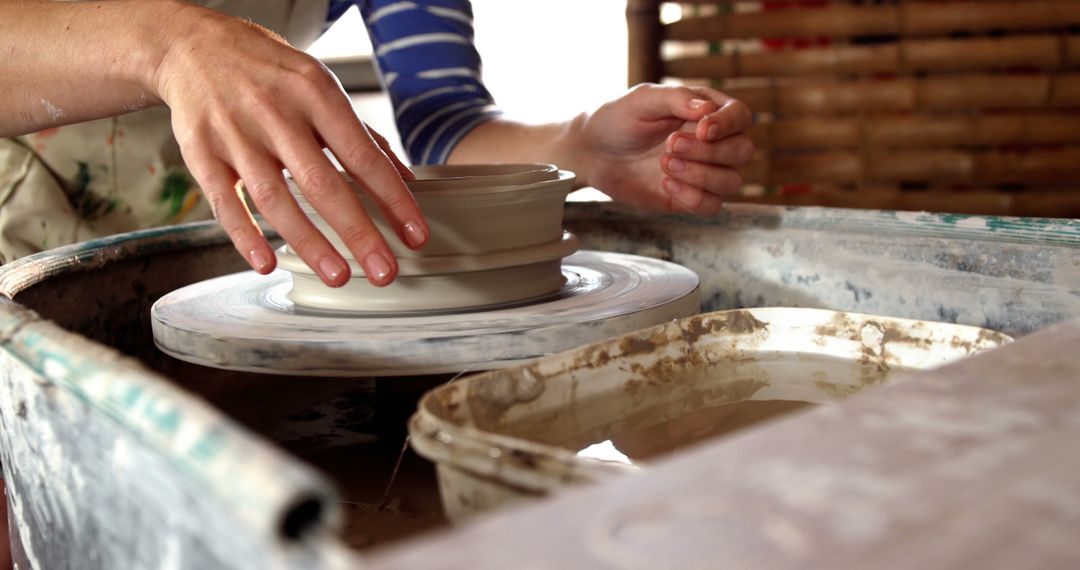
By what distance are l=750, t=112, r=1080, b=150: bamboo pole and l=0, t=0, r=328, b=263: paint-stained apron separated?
4.02ft

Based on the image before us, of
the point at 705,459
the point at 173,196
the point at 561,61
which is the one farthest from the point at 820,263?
the point at 561,61

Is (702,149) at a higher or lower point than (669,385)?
higher

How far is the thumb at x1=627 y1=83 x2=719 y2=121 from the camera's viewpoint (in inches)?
43.5

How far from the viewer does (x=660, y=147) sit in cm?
119

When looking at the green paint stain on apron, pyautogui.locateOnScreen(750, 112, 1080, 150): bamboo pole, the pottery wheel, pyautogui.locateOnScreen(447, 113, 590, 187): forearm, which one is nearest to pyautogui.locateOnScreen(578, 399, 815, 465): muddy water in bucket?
the pottery wheel

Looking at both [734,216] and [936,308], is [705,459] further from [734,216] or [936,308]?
[734,216]

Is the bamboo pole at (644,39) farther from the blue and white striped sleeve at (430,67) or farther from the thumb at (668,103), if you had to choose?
the thumb at (668,103)

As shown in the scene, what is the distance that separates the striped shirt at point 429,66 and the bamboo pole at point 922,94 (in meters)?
0.96

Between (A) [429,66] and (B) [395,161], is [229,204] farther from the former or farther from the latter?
(A) [429,66]

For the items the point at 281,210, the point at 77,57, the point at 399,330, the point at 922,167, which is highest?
the point at 77,57

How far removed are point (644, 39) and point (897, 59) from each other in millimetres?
566

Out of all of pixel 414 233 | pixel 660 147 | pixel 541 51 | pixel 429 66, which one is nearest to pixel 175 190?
pixel 429 66

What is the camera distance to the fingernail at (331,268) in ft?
2.47

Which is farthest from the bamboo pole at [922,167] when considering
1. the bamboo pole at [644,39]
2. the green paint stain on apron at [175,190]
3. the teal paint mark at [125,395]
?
the teal paint mark at [125,395]
